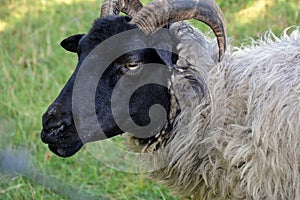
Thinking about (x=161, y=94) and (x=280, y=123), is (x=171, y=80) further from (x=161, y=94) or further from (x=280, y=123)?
(x=280, y=123)

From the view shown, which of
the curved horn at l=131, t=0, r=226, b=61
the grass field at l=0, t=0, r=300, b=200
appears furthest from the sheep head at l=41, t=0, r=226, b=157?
the grass field at l=0, t=0, r=300, b=200

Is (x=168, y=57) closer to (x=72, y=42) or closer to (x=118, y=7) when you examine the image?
(x=118, y=7)

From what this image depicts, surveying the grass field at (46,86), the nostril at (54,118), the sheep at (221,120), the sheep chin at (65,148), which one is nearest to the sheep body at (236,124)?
the sheep at (221,120)

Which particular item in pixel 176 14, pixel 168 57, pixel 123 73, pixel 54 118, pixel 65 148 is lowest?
pixel 65 148

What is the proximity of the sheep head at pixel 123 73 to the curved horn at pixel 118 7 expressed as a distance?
0.18 m

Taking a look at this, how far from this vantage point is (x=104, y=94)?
3.15 meters

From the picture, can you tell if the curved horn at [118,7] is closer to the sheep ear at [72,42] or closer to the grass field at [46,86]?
the sheep ear at [72,42]

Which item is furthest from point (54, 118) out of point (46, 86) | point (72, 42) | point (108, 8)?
point (46, 86)

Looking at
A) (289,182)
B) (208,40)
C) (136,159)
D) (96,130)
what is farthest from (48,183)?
(289,182)

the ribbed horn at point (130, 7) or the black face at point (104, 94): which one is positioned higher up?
the ribbed horn at point (130, 7)

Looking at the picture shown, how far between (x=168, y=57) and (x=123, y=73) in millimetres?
285

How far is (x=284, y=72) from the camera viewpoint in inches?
126

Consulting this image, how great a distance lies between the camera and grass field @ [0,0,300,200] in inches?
177

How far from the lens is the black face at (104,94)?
3.08 m
